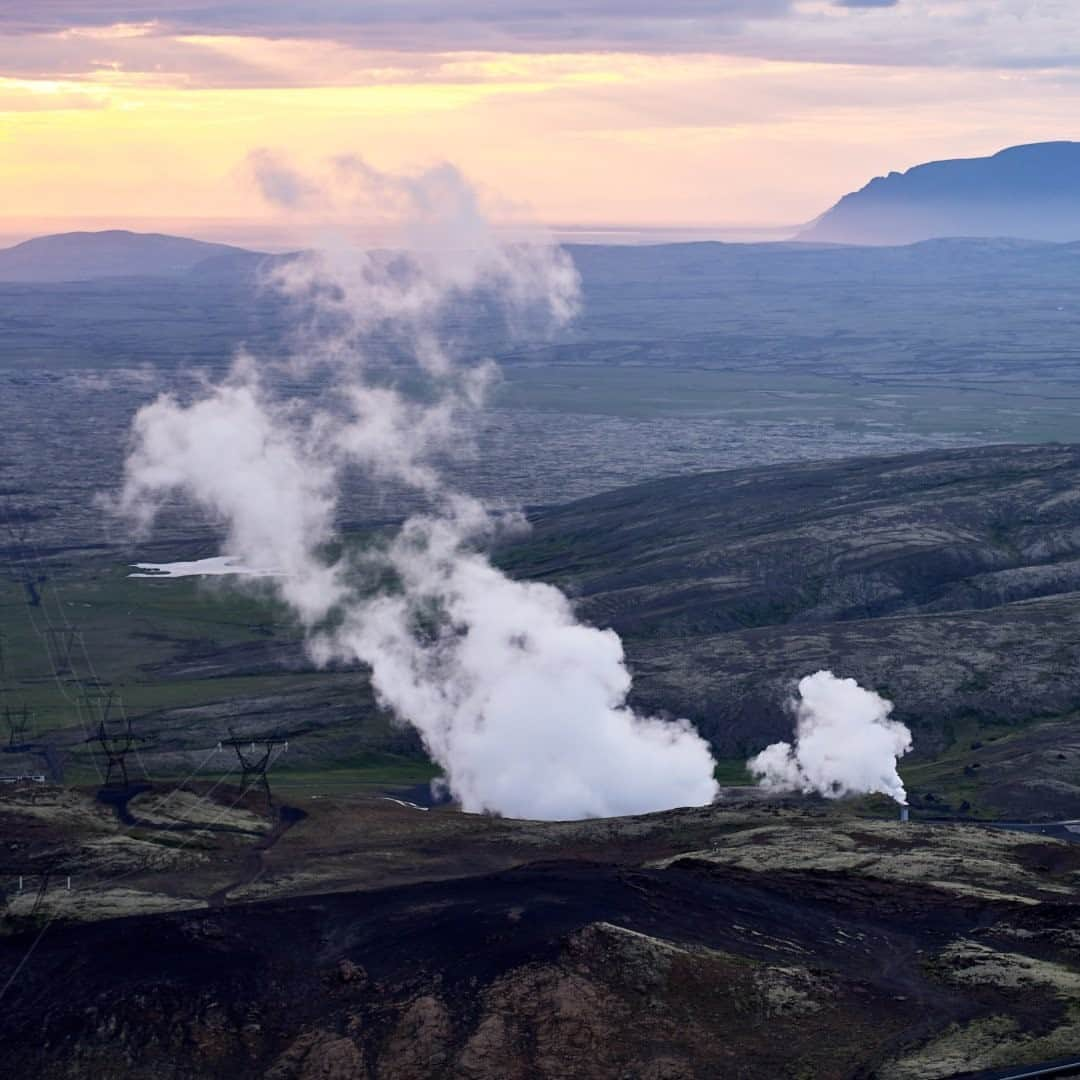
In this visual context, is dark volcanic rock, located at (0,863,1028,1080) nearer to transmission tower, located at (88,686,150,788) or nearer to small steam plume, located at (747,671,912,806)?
small steam plume, located at (747,671,912,806)

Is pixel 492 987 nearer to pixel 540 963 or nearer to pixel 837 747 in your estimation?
pixel 540 963

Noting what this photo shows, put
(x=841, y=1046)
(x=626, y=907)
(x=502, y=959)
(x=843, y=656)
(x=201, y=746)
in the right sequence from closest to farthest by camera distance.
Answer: (x=841, y=1046) → (x=502, y=959) → (x=626, y=907) → (x=201, y=746) → (x=843, y=656)

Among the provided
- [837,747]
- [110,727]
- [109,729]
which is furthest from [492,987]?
[110,727]

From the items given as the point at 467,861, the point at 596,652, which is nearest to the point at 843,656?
the point at 596,652

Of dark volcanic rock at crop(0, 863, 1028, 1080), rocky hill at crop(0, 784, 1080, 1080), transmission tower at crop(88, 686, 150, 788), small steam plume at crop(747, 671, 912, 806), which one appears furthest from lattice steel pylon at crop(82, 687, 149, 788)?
dark volcanic rock at crop(0, 863, 1028, 1080)

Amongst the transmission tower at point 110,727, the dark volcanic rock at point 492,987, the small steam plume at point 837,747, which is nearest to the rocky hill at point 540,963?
the dark volcanic rock at point 492,987

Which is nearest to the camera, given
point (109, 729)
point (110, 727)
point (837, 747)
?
point (837, 747)

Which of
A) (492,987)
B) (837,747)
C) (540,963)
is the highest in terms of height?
(540,963)

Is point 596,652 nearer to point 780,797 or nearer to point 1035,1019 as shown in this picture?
point 780,797
